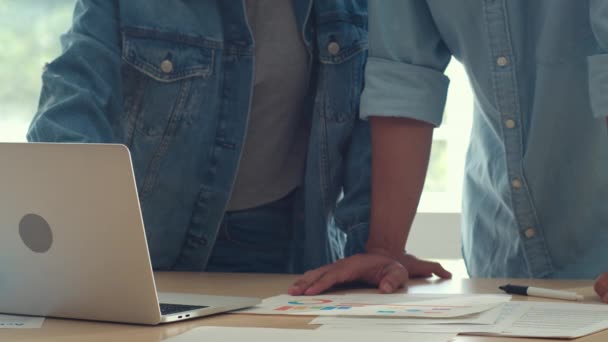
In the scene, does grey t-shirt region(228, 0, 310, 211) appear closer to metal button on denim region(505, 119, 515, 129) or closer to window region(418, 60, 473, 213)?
metal button on denim region(505, 119, 515, 129)

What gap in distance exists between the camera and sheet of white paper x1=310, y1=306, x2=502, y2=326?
2.88 ft

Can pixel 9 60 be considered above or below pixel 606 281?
above

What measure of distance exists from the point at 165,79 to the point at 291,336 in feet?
2.48

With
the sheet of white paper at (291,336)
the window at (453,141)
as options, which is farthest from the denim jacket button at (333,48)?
the window at (453,141)

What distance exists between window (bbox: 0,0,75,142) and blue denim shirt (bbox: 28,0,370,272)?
80.4 inches

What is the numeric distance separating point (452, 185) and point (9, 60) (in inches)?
70.7

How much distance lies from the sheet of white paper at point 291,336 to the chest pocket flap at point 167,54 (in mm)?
703

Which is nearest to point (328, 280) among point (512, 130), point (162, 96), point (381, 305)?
point (381, 305)

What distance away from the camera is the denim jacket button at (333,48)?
148 cm

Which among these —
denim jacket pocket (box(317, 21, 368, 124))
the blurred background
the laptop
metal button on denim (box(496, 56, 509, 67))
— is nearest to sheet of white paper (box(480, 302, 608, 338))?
the laptop

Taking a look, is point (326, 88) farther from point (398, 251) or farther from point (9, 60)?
point (9, 60)

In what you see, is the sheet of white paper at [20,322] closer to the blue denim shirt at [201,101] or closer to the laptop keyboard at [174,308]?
the laptop keyboard at [174,308]

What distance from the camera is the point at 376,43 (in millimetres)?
1380

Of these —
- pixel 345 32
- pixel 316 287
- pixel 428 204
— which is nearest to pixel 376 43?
pixel 345 32
